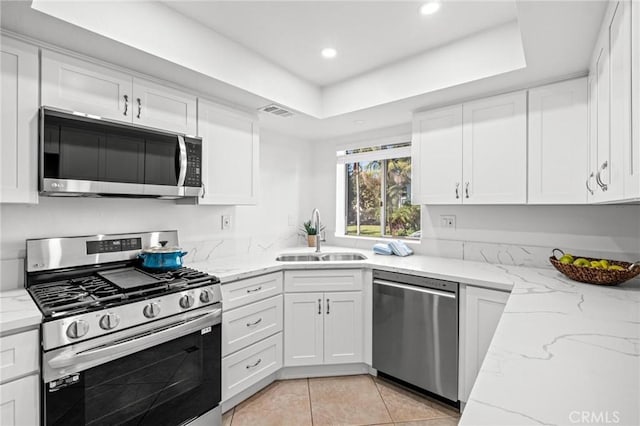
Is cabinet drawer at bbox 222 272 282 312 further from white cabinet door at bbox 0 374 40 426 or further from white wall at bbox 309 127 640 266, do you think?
white wall at bbox 309 127 640 266

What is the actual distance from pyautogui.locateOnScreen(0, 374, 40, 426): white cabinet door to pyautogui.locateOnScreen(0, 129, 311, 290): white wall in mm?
680

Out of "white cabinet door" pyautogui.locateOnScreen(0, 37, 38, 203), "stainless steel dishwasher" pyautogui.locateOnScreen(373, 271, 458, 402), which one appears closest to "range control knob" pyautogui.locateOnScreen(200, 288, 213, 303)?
"white cabinet door" pyautogui.locateOnScreen(0, 37, 38, 203)

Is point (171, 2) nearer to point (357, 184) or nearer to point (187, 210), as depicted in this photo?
point (187, 210)

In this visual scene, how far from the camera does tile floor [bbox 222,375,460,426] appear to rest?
2012mm

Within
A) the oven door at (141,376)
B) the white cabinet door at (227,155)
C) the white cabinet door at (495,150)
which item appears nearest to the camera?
the oven door at (141,376)

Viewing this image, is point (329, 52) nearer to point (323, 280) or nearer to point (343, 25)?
point (343, 25)

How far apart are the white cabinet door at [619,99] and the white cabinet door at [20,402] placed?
7.73 ft

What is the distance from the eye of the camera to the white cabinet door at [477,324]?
190 centimetres

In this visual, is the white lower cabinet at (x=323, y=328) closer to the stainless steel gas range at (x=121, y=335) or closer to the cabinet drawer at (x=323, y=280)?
the cabinet drawer at (x=323, y=280)

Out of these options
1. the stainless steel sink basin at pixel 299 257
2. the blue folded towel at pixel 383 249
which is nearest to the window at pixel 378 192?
the blue folded towel at pixel 383 249

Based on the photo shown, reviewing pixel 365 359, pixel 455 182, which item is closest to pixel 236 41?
pixel 455 182

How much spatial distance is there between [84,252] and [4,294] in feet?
1.31

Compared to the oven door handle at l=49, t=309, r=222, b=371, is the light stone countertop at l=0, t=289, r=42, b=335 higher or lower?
higher

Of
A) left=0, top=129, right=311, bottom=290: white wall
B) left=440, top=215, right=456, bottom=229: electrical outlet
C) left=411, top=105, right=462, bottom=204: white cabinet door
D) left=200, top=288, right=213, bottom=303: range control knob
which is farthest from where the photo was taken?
left=440, top=215, right=456, bottom=229: electrical outlet
